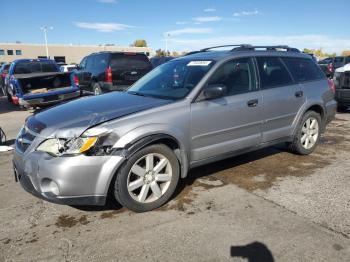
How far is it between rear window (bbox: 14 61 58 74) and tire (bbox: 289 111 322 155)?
32.1 ft

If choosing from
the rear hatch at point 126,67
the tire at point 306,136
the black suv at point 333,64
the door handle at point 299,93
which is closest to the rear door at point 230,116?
the door handle at point 299,93

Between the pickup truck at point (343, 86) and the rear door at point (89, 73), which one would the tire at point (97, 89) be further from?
the pickup truck at point (343, 86)

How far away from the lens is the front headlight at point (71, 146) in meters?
3.41

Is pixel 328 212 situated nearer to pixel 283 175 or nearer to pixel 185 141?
pixel 283 175

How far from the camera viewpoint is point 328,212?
12.3ft

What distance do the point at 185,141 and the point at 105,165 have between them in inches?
40.6

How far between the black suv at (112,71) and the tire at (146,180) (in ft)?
24.7

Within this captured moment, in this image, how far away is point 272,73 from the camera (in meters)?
5.15

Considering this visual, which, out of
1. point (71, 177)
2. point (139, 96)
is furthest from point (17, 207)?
point (139, 96)

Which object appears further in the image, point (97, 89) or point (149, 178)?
point (97, 89)

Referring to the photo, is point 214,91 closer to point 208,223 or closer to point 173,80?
point 173,80

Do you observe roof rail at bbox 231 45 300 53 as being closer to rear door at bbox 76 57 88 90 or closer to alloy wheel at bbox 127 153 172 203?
alloy wheel at bbox 127 153 172 203

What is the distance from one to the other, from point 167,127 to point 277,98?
6.53 ft

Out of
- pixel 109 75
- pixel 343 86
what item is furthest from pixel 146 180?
pixel 109 75
